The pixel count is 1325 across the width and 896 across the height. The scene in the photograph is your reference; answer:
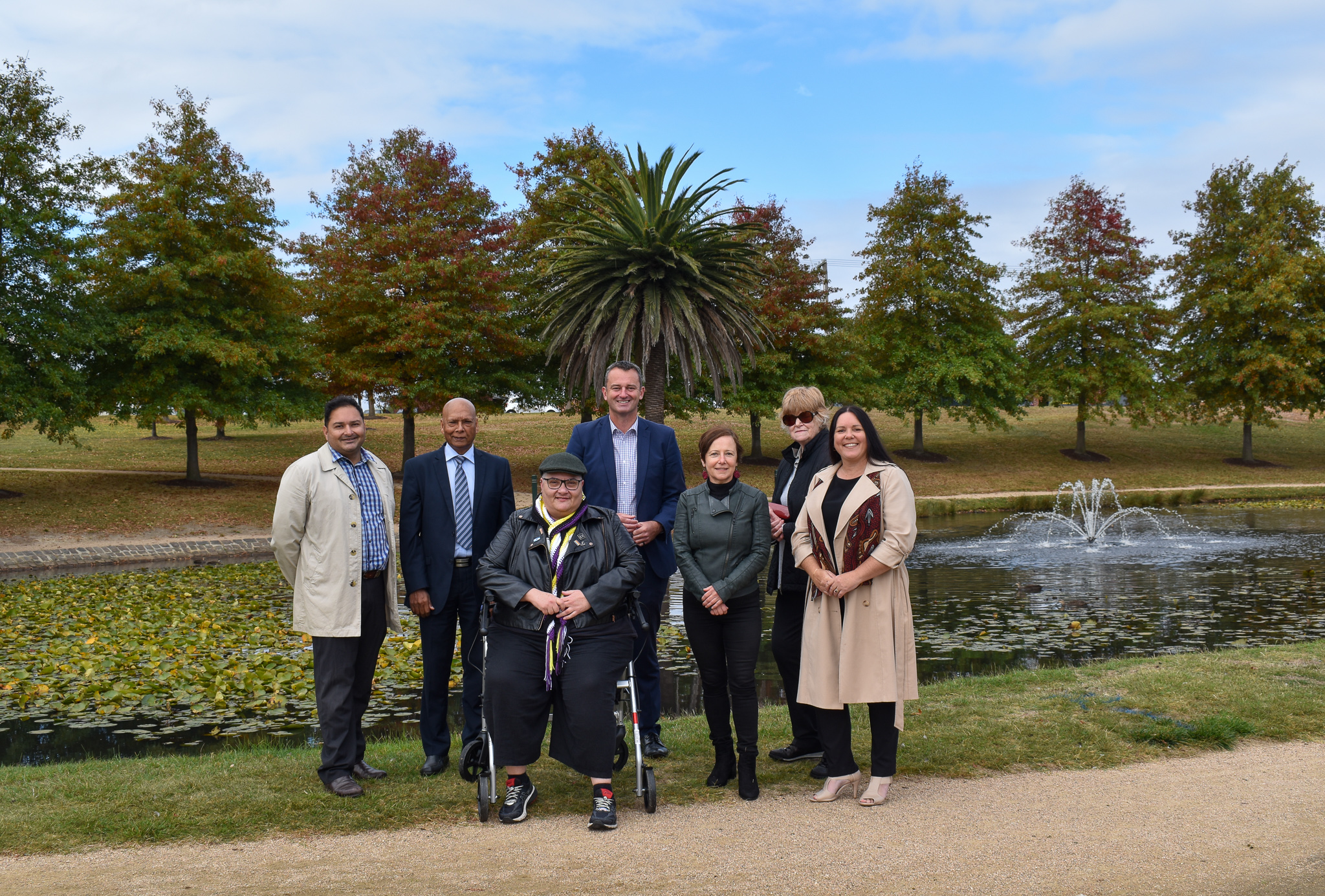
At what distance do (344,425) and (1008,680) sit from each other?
17.5ft

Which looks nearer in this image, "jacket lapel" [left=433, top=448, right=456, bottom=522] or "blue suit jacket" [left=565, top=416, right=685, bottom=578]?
"jacket lapel" [left=433, top=448, right=456, bottom=522]

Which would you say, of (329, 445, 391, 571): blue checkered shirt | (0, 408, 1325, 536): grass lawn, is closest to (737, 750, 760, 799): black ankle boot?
(329, 445, 391, 571): blue checkered shirt

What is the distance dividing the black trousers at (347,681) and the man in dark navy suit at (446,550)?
23cm

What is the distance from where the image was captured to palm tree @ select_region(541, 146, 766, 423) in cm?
1612

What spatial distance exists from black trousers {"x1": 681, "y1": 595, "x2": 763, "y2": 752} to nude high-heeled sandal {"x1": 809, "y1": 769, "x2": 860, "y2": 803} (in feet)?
1.54

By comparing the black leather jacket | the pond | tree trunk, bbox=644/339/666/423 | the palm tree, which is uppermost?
the palm tree

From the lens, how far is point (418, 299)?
26156 millimetres

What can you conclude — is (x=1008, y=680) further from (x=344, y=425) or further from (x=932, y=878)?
(x=344, y=425)

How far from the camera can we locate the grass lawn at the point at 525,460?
835 inches

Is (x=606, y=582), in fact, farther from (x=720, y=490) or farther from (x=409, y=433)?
(x=409, y=433)

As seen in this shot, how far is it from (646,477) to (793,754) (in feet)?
6.24

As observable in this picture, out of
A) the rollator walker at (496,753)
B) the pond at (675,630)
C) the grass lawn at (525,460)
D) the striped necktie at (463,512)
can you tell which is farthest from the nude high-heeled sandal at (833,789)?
the grass lawn at (525,460)

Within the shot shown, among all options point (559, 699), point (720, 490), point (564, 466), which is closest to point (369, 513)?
point (564, 466)

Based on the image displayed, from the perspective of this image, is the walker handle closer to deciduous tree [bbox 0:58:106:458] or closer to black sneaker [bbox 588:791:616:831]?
black sneaker [bbox 588:791:616:831]
